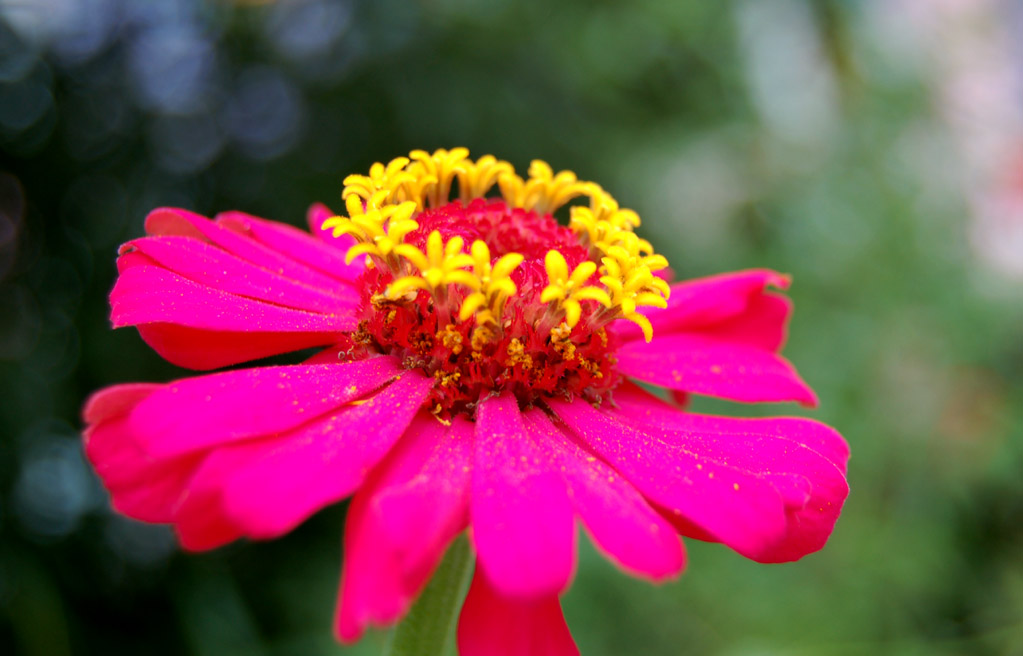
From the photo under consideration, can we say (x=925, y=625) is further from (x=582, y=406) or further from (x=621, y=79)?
(x=621, y=79)

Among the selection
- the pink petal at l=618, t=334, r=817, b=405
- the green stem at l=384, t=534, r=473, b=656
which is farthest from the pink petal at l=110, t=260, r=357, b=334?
the pink petal at l=618, t=334, r=817, b=405

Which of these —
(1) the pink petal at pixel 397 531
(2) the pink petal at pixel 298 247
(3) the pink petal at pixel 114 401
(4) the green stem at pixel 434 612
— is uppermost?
(2) the pink petal at pixel 298 247

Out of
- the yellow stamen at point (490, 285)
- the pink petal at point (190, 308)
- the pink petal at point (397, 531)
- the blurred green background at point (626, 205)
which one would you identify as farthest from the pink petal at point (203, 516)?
the blurred green background at point (626, 205)

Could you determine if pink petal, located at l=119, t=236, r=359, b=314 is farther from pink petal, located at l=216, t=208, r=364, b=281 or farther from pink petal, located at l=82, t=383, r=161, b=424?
pink petal, located at l=82, t=383, r=161, b=424

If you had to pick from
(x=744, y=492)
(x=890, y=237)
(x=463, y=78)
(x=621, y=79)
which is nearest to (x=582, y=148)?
(x=621, y=79)

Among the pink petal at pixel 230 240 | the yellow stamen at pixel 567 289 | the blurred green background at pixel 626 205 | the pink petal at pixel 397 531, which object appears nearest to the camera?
the pink petal at pixel 397 531

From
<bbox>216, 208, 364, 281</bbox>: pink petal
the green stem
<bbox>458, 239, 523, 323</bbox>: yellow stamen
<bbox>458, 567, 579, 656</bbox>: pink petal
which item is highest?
<bbox>458, 239, 523, 323</bbox>: yellow stamen

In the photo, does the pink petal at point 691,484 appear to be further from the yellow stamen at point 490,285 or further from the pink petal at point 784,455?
the yellow stamen at point 490,285
